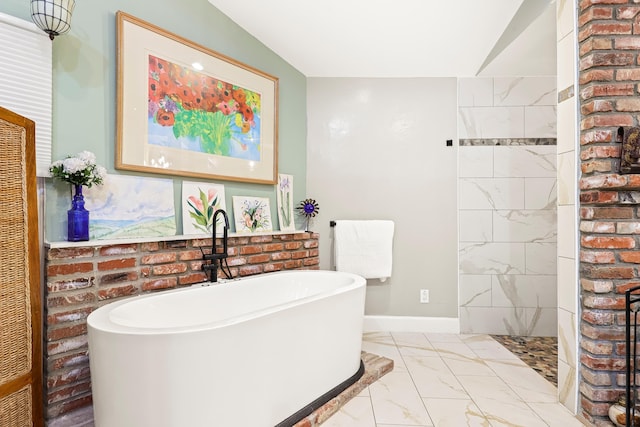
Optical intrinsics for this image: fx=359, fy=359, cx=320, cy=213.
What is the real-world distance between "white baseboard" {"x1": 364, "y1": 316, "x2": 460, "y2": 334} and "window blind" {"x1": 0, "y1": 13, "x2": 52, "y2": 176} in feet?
8.70

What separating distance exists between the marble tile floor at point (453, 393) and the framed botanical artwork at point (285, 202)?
46.4 inches

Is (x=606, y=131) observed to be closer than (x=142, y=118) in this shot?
Yes

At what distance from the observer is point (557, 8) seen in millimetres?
2002

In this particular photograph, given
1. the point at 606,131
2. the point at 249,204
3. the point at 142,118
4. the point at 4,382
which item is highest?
the point at 142,118

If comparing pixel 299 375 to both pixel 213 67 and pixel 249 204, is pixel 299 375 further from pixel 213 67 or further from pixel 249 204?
pixel 213 67

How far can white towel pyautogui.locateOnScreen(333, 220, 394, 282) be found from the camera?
3150mm

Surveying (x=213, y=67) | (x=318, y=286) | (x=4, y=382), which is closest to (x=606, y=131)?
(x=318, y=286)

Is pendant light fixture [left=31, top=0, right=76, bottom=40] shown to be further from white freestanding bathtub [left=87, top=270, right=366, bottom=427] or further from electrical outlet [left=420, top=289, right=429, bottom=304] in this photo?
electrical outlet [left=420, top=289, right=429, bottom=304]

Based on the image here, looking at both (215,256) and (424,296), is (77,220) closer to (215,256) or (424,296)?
(215,256)

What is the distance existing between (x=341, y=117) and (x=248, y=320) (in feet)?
7.69

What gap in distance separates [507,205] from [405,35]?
170 cm

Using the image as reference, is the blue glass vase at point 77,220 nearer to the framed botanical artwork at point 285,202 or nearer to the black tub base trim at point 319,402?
the black tub base trim at point 319,402

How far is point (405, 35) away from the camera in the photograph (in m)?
2.67

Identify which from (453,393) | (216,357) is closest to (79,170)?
(216,357)
